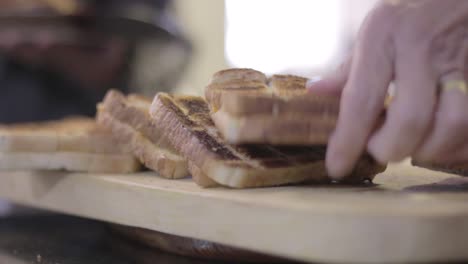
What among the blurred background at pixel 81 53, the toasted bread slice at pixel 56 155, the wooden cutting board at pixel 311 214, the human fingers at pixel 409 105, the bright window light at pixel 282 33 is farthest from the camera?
the bright window light at pixel 282 33

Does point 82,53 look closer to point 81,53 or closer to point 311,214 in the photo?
point 81,53

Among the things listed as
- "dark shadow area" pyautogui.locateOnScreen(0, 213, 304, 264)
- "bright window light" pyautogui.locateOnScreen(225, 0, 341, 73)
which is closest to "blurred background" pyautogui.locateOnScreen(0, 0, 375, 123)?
"dark shadow area" pyautogui.locateOnScreen(0, 213, 304, 264)

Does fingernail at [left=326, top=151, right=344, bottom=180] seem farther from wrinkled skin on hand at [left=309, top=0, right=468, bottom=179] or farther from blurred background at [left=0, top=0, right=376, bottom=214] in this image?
blurred background at [left=0, top=0, right=376, bottom=214]

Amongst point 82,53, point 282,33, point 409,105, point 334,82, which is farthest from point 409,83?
point 282,33

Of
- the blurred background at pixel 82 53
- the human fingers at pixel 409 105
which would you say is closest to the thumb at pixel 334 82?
the human fingers at pixel 409 105

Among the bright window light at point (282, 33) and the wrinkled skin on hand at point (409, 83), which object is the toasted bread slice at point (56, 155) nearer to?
the wrinkled skin on hand at point (409, 83)

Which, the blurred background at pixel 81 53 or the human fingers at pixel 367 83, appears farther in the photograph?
the blurred background at pixel 81 53

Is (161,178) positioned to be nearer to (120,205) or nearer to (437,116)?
(120,205)
